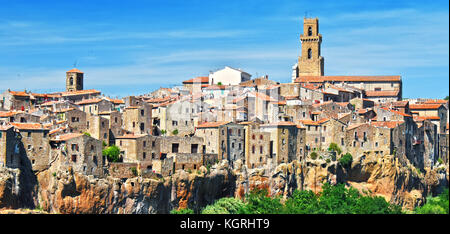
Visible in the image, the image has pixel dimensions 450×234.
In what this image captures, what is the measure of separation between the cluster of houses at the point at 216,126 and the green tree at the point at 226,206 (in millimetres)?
3852

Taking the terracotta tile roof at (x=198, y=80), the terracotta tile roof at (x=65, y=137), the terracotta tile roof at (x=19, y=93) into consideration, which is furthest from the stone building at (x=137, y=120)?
the terracotta tile roof at (x=198, y=80)

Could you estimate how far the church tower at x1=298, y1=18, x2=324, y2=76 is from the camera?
114500 millimetres

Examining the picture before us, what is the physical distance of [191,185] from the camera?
225 ft

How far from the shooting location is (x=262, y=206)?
2724 inches

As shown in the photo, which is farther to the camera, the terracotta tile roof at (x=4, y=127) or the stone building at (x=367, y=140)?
the stone building at (x=367, y=140)

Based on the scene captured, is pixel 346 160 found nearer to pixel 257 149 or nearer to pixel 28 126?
pixel 257 149

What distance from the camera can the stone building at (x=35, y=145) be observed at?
62391mm

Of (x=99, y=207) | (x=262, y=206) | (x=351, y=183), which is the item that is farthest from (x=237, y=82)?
(x=99, y=207)

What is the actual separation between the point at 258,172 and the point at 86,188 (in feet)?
62.2

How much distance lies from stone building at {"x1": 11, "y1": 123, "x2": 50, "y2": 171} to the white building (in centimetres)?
4110

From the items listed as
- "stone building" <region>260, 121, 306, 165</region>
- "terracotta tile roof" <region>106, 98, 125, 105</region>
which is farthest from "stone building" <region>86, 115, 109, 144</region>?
"stone building" <region>260, 121, 306, 165</region>

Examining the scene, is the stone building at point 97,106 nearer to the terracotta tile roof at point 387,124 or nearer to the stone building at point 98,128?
the stone building at point 98,128

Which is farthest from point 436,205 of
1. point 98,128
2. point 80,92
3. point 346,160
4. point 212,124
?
point 80,92

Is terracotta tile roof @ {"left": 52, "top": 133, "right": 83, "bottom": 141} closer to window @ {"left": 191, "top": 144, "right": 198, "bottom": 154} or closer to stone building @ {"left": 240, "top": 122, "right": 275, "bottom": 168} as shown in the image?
window @ {"left": 191, "top": 144, "right": 198, "bottom": 154}
